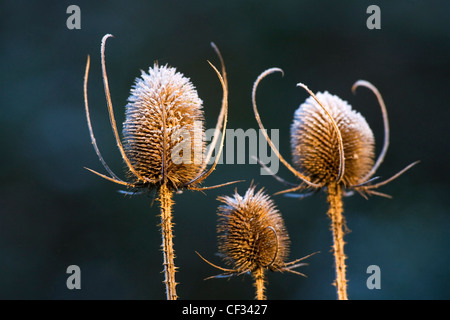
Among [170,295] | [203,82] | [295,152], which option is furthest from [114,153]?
[170,295]

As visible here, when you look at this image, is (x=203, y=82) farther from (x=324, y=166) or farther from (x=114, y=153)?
(x=324, y=166)

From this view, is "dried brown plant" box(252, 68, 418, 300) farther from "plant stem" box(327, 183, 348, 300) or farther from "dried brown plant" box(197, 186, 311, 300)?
"dried brown plant" box(197, 186, 311, 300)

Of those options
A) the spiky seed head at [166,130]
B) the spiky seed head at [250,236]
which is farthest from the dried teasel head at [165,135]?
the spiky seed head at [250,236]

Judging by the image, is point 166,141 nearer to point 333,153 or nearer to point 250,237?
point 250,237

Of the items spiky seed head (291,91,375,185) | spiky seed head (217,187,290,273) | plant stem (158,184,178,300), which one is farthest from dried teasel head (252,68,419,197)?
plant stem (158,184,178,300)

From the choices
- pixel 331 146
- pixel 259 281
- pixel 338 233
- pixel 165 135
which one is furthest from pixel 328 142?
pixel 165 135

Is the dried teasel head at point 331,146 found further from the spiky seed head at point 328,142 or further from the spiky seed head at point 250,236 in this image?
the spiky seed head at point 250,236
